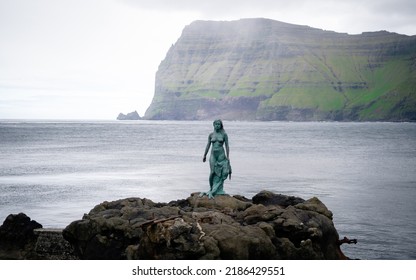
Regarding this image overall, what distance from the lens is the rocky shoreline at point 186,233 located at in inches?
482

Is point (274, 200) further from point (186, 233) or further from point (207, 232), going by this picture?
point (186, 233)

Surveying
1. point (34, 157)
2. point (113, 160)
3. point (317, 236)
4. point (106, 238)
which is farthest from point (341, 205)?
point (34, 157)

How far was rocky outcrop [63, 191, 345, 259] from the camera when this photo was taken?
12219 mm

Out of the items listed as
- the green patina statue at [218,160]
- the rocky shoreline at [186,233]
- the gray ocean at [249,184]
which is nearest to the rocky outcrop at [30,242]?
the rocky shoreline at [186,233]

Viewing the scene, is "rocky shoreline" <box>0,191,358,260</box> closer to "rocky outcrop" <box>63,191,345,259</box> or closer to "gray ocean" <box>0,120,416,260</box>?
"rocky outcrop" <box>63,191,345,259</box>

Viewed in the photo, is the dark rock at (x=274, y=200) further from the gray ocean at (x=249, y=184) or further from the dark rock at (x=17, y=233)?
the dark rock at (x=17, y=233)

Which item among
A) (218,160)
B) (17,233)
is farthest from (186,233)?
(17,233)

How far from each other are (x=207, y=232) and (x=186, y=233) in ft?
2.06

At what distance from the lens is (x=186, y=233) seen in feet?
40.2

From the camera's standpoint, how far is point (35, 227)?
54.1 ft

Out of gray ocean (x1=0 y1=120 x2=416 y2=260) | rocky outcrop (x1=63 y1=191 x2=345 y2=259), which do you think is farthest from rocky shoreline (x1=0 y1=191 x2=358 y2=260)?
gray ocean (x1=0 y1=120 x2=416 y2=260)
